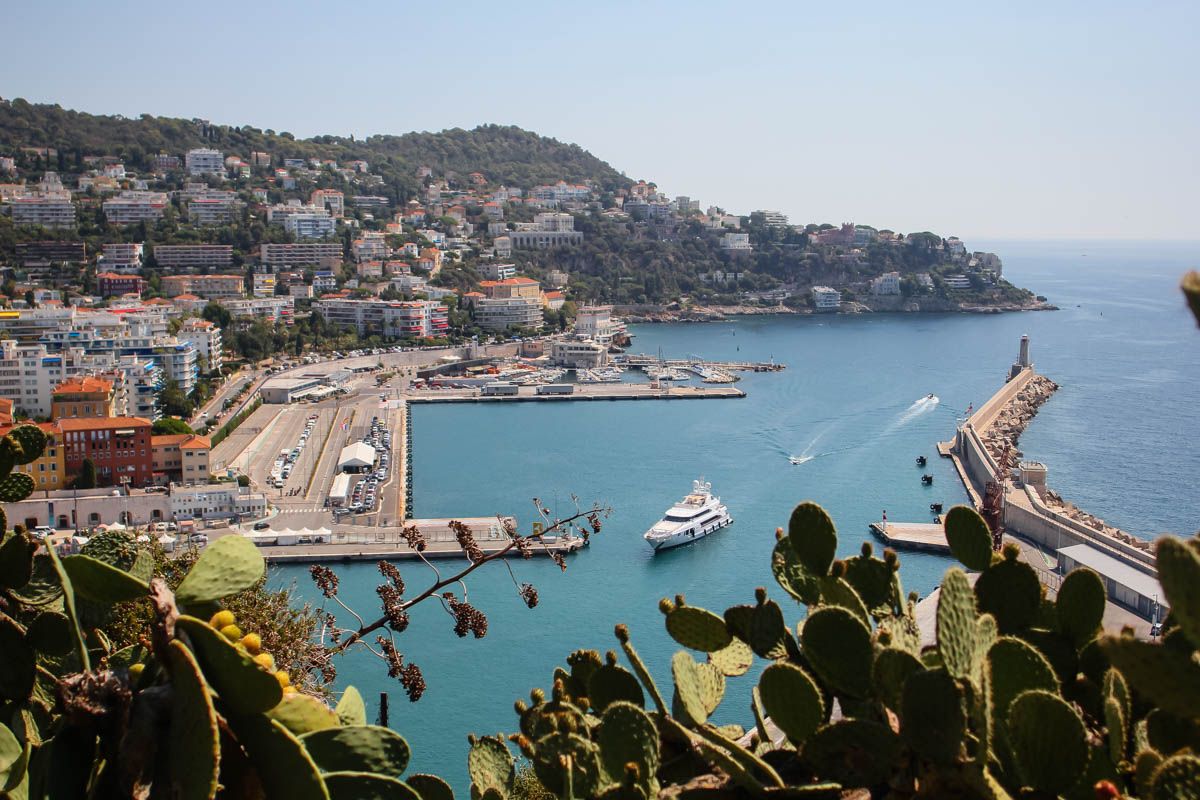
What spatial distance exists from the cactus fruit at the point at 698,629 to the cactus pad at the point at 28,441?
0.61 meters

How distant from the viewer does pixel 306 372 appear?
21.3m

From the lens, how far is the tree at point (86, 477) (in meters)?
11.8

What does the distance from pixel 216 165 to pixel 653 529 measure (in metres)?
33.6

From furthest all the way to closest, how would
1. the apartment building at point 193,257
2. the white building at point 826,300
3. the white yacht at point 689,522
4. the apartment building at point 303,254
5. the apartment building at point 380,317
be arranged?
the white building at point 826,300
the apartment building at point 303,254
the apartment building at point 193,257
the apartment building at point 380,317
the white yacht at point 689,522

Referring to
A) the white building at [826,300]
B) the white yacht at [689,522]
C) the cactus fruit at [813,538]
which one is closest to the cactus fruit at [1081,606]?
the cactus fruit at [813,538]

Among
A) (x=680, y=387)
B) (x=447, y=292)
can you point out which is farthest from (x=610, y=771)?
(x=447, y=292)

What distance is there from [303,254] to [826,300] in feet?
55.4

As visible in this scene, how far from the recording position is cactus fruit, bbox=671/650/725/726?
38.7 inches

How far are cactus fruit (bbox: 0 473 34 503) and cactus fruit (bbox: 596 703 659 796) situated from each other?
620mm

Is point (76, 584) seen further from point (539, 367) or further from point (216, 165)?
point (216, 165)

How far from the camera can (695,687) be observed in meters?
1.02

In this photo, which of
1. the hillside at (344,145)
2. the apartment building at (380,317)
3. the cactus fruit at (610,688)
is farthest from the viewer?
the hillside at (344,145)

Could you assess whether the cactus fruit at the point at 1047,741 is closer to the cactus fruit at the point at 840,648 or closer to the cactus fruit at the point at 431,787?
the cactus fruit at the point at 840,648

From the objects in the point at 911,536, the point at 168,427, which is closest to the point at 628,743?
the point at 911,536
